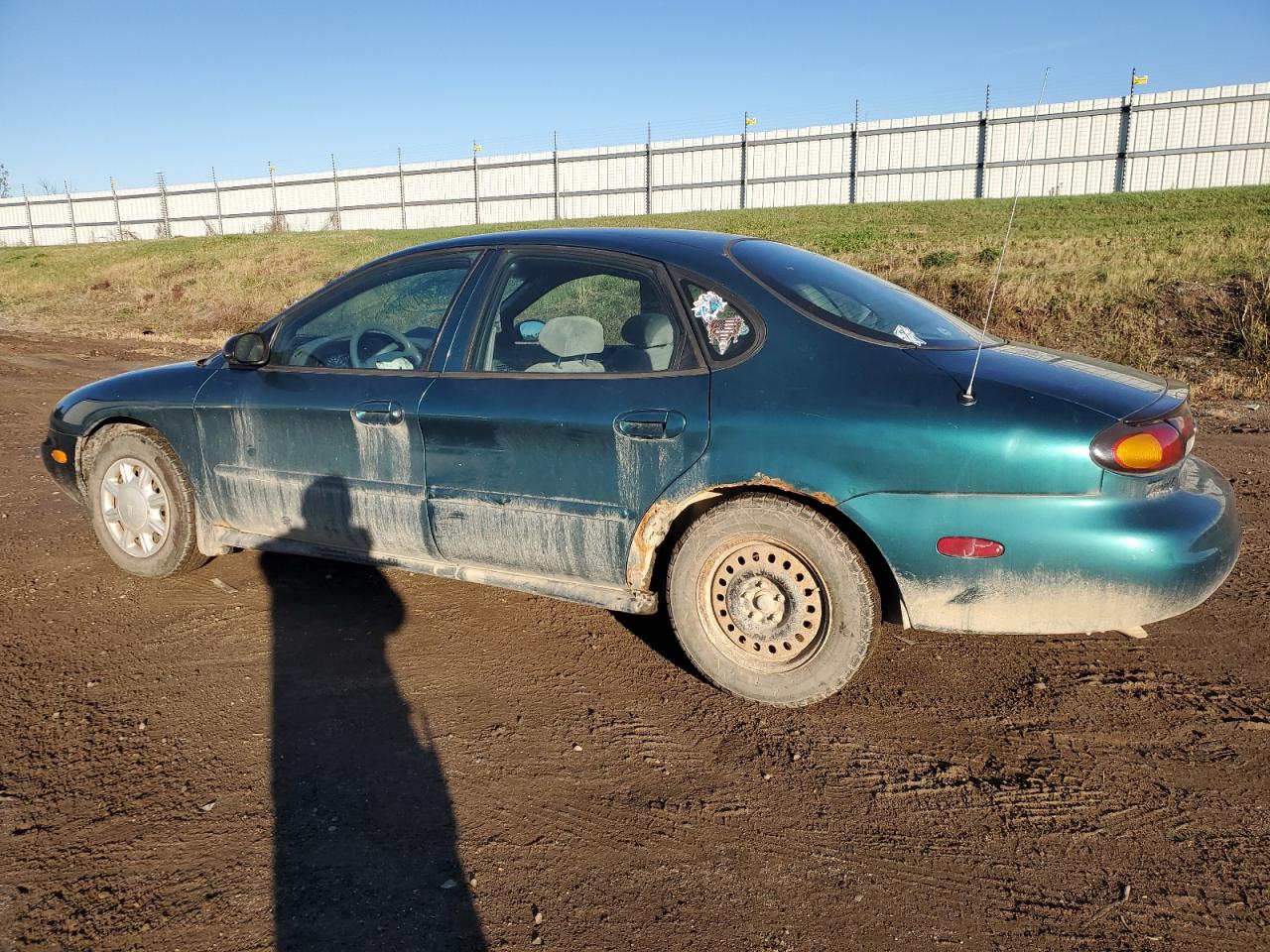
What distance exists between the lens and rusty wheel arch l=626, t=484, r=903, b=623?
9.74 feet

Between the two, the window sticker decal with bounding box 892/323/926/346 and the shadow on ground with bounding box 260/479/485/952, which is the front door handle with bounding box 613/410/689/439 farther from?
the shadow on ground with bounding box 260/479/485/952

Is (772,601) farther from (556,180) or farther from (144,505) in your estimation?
(556,180)

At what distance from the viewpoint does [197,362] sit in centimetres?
426

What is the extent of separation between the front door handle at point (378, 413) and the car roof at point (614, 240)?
70cm

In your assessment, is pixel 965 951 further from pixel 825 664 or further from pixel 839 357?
pixel 839 357

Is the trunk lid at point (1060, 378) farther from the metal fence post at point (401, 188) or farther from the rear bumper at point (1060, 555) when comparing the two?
the metal fence post at point (401, 188)

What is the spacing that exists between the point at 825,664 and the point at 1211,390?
8.04 m

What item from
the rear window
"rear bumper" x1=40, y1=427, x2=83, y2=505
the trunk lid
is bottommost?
"rear bumper" x1=40, y1=427, x2=83, y2=505

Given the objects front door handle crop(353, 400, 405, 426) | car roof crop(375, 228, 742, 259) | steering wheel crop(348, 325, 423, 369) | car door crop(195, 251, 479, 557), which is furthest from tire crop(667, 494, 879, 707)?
steering wheel crop(348, 325, 423, 369)

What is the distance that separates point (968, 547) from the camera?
2768 mm

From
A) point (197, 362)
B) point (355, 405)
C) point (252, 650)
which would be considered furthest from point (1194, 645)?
point (197, 362)

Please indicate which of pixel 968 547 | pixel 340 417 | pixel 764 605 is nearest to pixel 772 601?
pixel 764 605

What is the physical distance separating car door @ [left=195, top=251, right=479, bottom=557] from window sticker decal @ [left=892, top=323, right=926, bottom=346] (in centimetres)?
170

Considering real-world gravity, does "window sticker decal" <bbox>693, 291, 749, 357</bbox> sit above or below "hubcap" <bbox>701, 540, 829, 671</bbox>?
above
